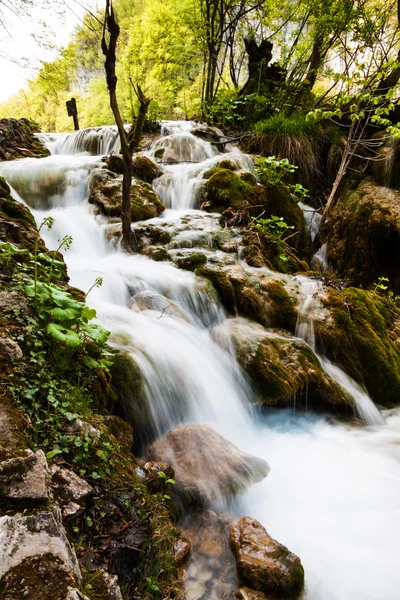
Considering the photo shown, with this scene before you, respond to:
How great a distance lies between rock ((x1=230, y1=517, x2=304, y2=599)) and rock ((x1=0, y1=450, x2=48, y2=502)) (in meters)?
1.40

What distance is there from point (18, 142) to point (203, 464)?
10.4m

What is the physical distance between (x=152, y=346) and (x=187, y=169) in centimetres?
613

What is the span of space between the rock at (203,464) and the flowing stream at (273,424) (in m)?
0.18

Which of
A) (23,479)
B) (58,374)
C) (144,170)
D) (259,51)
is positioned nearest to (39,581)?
(23,479)

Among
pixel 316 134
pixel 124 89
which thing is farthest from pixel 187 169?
pixel 124 89

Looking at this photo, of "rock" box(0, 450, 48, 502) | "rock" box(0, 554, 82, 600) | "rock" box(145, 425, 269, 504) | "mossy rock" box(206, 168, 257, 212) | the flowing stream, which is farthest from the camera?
"mossy rock" box(206, 168, 257, 212)

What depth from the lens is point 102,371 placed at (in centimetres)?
240

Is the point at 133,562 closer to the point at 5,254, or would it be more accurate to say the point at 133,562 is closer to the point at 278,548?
the point at 278,548

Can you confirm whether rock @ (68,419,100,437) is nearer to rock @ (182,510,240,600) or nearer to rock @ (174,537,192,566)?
rock @ (174,537,192,566)

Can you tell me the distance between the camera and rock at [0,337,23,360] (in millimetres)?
1755

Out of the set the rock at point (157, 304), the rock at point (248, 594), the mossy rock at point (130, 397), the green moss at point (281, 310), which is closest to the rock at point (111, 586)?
the rock at point (248, 594)

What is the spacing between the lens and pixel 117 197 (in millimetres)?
6711

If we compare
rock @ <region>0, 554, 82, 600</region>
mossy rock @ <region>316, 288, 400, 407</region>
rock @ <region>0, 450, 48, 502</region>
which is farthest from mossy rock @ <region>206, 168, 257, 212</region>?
rock @ <region>0, 554, 82, 600</region>

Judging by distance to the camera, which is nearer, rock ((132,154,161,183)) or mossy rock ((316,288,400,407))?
mossy rock ((316,288,400,407))
